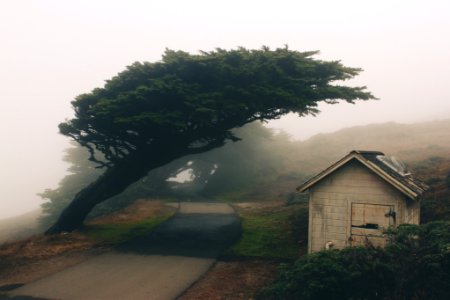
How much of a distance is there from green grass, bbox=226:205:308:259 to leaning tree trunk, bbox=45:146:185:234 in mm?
6984

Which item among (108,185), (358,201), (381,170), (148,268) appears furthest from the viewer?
(108,185)

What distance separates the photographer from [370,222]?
555 inches

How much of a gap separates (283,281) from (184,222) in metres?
15.2

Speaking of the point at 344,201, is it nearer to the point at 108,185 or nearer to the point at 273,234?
the point at 273,234

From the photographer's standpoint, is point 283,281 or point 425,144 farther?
point 425,144

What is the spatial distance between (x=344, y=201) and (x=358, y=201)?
0.53 meters

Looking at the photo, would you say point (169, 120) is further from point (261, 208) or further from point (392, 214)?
point (261, 208)

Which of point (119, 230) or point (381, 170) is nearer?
point (381, 170)

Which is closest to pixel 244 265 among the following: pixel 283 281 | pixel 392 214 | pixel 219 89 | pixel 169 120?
pixel 283 281

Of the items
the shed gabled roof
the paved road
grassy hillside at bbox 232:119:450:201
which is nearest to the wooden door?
the shed gabled roof

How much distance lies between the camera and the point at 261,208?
30016 mm

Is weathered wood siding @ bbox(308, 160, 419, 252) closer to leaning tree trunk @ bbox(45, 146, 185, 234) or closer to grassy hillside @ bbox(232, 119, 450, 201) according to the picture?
leaning tree trunk @ bbox(45, 146, 185, 234)

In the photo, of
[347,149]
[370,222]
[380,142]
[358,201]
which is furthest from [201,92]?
[380,142]

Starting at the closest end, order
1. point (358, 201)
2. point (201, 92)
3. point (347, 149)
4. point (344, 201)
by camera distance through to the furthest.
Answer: point (358, 201) < point (344, 201) < point (201, 92) < point (347, 149)
